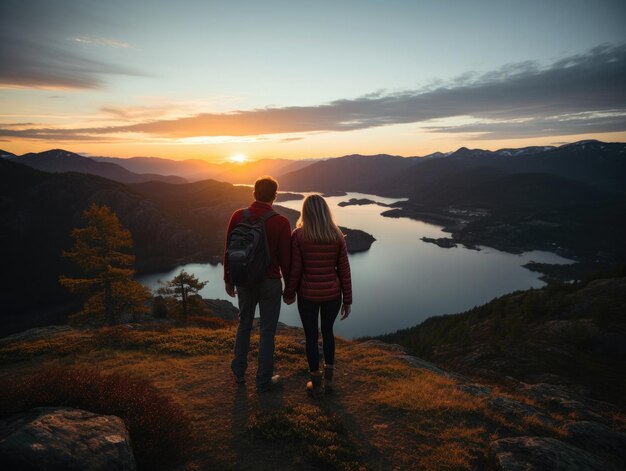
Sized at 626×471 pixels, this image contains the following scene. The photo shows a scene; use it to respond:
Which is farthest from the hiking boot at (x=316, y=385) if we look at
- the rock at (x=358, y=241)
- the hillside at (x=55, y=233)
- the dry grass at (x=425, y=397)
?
the rock at (x=358, y=241)

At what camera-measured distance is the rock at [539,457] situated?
18.2 ft

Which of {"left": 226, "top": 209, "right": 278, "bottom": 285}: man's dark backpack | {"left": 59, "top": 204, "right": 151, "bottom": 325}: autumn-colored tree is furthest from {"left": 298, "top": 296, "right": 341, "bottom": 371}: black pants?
{"left": 59, "top": 204, "right": 151, "bottom": 325}: autumn-colored tree

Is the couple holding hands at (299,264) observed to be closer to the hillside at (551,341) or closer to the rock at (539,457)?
the rock at (539,457)

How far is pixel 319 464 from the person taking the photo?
5.43 meters

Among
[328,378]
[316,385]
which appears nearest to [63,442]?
[316,385]

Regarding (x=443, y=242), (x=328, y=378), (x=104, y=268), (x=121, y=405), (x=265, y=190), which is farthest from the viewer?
(x=443, y=242)

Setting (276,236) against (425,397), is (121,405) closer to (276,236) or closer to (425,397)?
(276,236)

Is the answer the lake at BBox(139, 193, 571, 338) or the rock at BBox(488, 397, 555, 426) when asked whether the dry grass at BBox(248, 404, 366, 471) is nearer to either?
the rock at BBox(488, 397, 555, 426)

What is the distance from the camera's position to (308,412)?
6809 mm

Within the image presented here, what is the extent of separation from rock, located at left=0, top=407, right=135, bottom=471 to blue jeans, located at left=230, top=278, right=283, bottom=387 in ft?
9.75

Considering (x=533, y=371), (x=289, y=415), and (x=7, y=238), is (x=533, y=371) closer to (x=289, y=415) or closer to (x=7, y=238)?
(x=289, y=415)

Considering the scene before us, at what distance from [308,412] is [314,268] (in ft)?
10.1

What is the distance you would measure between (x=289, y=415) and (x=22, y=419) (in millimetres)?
4301

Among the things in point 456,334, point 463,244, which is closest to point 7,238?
point 456,334
